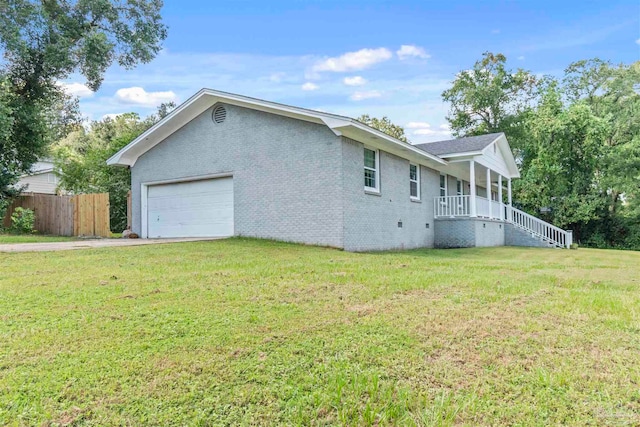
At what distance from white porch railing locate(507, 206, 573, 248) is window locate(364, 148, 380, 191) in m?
9.81

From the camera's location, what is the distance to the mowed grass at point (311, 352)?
2373 mm

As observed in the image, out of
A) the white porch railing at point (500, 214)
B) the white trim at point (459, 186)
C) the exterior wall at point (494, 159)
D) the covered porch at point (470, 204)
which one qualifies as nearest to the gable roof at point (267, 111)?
the covered porch at point (470, 204)

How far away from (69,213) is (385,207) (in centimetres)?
1268

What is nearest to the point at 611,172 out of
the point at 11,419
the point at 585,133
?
the point at 585,133

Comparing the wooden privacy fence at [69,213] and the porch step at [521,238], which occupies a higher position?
the wooden privacy fence at [69,213]

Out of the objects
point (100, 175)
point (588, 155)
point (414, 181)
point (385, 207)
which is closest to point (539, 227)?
point (588, 155)

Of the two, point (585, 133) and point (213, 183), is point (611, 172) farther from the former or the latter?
point (213, 183)

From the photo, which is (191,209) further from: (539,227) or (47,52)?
(539,227)

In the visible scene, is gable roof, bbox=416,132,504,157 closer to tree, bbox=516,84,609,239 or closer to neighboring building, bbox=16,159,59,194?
tree, bbox=516,84,609,239

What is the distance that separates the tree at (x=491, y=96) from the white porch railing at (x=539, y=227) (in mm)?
13947

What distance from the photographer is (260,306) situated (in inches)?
166

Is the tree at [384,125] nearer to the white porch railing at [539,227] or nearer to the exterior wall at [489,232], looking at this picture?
the white porch railing at [539,227]

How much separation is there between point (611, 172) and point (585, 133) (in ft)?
9.17

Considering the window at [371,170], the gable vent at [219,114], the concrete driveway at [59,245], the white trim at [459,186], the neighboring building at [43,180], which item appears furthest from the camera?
the neighboring building at [43,180]
